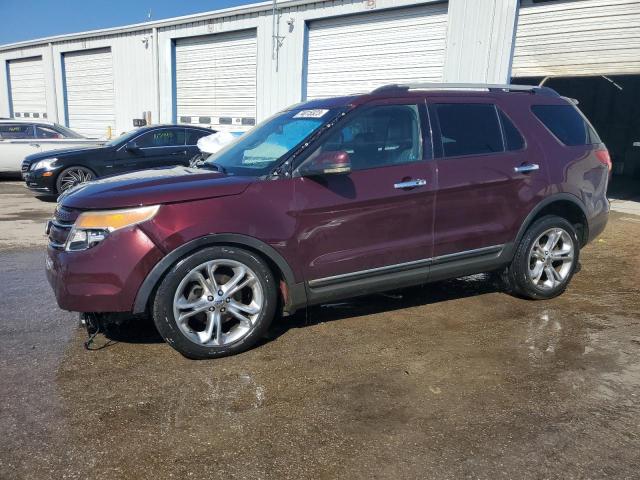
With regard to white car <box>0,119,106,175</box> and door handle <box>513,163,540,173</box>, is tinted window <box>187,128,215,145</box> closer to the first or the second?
white car <box>0,119,106,175</box>

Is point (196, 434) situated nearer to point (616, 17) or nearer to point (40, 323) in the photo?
point (40, 323)

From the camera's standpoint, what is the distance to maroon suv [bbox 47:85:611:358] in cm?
322

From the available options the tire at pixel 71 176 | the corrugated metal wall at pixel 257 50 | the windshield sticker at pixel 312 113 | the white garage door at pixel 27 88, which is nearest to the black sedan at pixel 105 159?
the tire at pixel 71 176

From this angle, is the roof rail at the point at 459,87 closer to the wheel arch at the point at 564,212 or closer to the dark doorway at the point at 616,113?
the wheel arch at the point at 564,212

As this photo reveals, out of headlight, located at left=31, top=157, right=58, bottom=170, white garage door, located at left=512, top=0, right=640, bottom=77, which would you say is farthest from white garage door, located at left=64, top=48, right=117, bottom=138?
white garage door, located at left=512, top=0, right=640, bottom=77

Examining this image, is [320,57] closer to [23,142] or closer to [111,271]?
[23,142]

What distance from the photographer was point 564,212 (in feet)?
15.8

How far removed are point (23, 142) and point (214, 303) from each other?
452 inches

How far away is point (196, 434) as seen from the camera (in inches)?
103

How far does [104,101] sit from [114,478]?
22675 mm

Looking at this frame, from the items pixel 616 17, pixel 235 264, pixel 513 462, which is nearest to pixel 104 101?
pixel 616 17

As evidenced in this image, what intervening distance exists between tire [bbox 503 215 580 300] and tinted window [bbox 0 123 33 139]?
12.3m

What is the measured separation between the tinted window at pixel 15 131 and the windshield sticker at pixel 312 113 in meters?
11.1

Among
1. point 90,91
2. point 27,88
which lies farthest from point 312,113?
point 27,88
